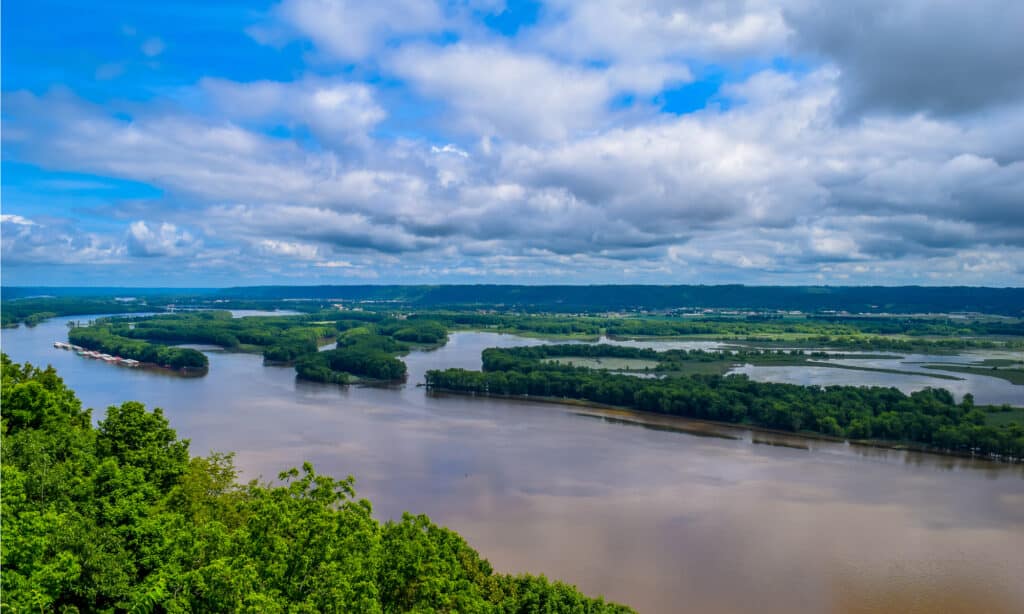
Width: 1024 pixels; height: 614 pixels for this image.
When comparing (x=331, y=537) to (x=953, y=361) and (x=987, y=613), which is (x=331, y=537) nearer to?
(x=987, y=613)

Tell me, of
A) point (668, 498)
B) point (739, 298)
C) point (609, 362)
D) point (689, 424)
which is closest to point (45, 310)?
point (609, 362)

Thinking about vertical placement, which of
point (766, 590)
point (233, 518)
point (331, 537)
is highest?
point (331, 537)

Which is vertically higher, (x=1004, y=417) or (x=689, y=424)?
(x=1004, y=417)

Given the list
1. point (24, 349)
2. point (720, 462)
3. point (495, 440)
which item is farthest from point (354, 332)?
point (720, 462)

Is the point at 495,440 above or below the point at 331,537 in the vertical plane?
below

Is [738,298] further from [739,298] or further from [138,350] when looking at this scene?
[138,350]

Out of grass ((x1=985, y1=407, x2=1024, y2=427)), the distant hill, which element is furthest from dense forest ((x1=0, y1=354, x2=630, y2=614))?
the distant hill
